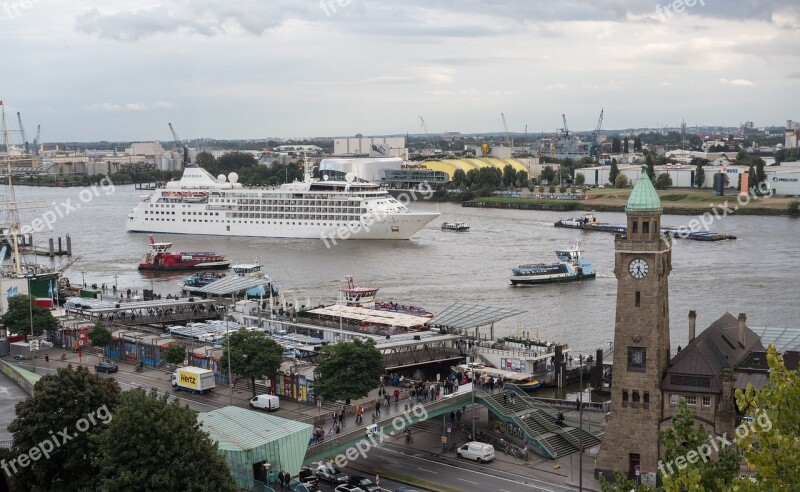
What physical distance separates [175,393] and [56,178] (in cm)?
13131

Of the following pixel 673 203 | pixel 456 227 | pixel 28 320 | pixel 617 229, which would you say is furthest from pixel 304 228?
pixel 28 320

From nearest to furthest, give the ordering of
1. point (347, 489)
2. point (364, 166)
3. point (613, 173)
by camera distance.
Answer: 1. point (347, 489)
2. point (613, 173)
3. point (364, 166)

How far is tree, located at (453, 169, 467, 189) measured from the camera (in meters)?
102

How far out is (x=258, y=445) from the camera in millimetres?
15812

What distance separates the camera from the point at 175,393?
885 inches

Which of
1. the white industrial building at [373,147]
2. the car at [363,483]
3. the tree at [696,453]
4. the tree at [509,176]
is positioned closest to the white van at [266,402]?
the car at [363,483]

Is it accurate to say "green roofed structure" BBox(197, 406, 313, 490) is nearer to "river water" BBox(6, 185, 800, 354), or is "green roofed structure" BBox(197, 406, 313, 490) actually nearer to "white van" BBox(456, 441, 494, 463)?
"white van" BBox(456, 441, 494, 463)

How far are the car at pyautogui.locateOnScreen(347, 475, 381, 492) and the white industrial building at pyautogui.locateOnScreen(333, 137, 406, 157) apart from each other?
140 meters

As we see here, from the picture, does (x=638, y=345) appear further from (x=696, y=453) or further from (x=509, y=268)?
(x=509, y=268)

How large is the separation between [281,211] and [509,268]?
899 inches

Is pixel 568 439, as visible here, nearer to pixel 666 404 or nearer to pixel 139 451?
pixel 666 404

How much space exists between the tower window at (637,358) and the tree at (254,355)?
26.7 ft

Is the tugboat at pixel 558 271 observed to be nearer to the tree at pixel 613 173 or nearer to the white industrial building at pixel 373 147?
→ the tree at pixel 613 173

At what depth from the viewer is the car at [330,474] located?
16.9 m
